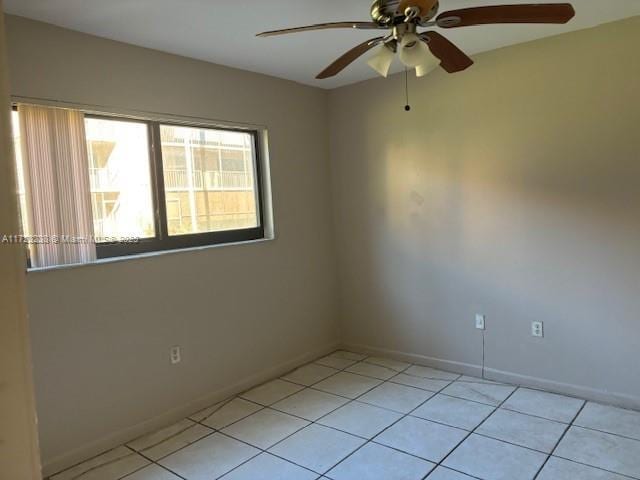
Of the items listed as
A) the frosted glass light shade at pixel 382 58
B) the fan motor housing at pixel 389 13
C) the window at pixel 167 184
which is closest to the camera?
the fan motor housing at pixel 389 13

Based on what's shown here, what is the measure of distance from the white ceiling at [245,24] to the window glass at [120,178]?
1.66 ft

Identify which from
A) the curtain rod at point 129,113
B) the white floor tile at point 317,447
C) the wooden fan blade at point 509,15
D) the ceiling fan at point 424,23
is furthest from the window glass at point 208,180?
the wooden fan blade at point 509,15

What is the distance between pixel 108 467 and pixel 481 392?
7.56 ft

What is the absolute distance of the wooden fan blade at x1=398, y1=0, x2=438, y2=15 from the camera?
5.20 feet

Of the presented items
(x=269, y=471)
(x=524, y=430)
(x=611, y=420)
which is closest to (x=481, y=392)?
(x=524, y=430)

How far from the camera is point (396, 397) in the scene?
3092 mm

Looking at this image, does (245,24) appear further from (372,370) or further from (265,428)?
(372,370)

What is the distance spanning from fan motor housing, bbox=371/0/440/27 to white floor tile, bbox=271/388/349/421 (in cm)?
222

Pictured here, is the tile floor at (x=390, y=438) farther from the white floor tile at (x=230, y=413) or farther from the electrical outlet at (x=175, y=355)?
the electrical outlet at (x=175, y=355)

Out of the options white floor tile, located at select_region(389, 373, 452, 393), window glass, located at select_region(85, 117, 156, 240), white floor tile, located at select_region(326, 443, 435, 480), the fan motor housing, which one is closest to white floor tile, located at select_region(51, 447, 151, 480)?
white floor tile, located at select_region(326, 443, 435, 480)

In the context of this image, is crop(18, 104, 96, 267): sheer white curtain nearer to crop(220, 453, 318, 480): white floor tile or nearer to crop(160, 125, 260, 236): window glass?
crop(160, 125, 260, 236): window glass

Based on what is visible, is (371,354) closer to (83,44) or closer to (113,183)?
(113,183)

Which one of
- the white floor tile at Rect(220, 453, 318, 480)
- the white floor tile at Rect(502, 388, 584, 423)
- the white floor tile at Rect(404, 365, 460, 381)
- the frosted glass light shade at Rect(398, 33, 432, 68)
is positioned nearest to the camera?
the frosted glass light shade at Rect(398, 33, 432, 68)

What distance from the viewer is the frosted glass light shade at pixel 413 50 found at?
183 centimetres
